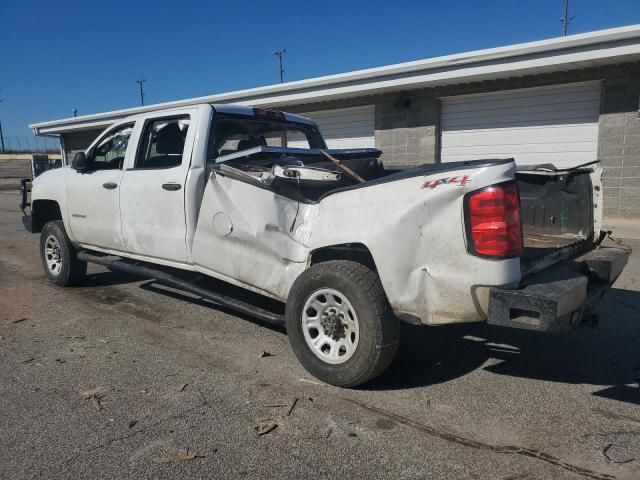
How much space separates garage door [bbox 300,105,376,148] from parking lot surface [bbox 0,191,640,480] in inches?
426

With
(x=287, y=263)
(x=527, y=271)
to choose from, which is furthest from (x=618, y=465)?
(x=287, y=263)

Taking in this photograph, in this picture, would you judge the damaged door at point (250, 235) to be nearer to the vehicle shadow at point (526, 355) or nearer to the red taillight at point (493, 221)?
the vehicle shadow at point (526, 355)

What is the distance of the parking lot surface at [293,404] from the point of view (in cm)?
273

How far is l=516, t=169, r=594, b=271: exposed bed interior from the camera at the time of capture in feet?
13.6

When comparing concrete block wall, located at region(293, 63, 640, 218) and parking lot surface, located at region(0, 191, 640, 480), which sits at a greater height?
concrete block wall, located at region(293, 63, 640, 218)

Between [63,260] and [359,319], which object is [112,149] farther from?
[359,319]

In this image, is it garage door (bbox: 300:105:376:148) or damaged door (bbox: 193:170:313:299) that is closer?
damaged door (bbox: 193:170:313:299)

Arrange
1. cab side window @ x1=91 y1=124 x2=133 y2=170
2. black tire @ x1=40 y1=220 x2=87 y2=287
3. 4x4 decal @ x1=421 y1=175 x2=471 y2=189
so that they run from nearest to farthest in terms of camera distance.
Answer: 4x4 decal @ x1=421 y1=175 x2=471 y2=189, cab side window @ x1=91 y1=124 x2=133 y2=170, black tire @ x1=40 y1=220 x2=87 y2=287

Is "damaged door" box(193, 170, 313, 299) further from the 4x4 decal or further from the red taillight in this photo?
the red taillight

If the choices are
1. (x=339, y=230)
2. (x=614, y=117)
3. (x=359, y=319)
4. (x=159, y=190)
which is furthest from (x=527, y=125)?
(x=359, y=319)

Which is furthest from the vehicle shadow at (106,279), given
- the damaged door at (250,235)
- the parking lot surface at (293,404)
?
the damaged door at (250,235)

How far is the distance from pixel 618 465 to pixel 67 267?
5.96m

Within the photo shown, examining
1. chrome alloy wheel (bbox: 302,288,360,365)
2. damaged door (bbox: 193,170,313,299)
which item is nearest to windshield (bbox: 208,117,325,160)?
damaged door (bbox: 193,170,313,299)

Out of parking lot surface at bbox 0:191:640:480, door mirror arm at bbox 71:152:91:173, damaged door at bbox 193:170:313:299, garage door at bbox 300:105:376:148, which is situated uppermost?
garage door at bbox 300:105:376:148
